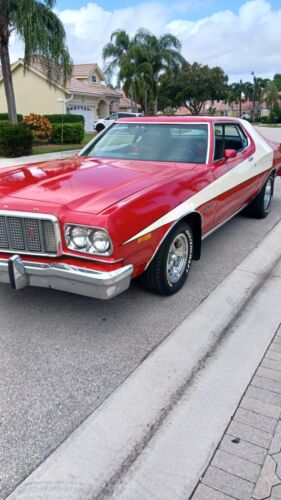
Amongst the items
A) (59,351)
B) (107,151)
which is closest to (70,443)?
(59,351)

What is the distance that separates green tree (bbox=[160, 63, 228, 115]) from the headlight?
53.5 meters

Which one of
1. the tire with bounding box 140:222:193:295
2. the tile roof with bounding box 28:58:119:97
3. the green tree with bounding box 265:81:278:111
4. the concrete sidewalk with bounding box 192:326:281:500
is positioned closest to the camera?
the concrete sidewalk with bounding box 192:326:281:500

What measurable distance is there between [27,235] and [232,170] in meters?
2.68

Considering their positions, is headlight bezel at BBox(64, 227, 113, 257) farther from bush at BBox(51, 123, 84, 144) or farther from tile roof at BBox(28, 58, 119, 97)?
tile roof at BBox(28, 58, 119, 97)

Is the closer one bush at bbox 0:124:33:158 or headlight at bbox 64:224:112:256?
headlight at bbox 64:224:112:256

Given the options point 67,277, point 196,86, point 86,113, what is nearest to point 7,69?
point 67,277

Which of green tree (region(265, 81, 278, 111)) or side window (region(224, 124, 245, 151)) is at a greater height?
green tree (region(265, 81, 278, 111))

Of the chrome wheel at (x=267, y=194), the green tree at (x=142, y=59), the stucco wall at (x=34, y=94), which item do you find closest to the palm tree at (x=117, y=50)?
the green tree at (x=142, y=59)

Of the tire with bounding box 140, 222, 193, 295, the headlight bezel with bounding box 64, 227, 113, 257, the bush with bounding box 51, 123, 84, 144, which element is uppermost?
the bush with bounding box 51, 123, 84, 144

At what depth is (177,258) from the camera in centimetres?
393

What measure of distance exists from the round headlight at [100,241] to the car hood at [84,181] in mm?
160

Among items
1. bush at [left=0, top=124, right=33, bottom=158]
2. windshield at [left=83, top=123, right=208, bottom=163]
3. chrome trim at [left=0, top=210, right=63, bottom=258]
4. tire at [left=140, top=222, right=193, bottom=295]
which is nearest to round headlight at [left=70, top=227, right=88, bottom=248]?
chrome trim at [left=0, top=210, right=63, bottom=258]

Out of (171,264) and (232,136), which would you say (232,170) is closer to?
(232,136)

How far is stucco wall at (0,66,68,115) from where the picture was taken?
31.5 meters
